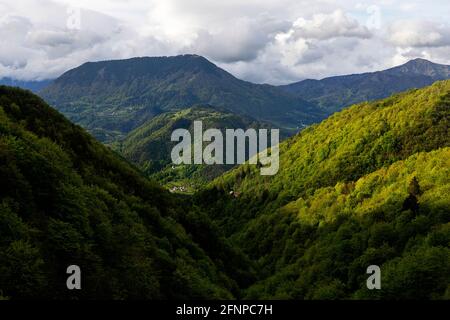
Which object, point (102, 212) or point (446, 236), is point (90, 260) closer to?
point (102, 212)

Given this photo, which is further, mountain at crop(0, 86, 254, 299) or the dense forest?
the dense forest

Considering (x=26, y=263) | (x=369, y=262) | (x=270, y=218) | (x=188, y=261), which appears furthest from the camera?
(x=270, y=218)

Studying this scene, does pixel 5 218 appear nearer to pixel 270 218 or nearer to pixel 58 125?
A: pixel 58 125

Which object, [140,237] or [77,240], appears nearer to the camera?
[77,240]

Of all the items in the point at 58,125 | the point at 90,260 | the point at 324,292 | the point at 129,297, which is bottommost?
the point at 324,292

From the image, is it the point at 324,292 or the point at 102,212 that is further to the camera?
the point at 324,292

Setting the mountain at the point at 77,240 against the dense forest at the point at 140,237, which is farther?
the dense forest at the point at 140,237

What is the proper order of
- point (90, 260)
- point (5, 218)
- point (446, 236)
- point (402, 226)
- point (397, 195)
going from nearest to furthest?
point (5, 218)
point (90, 260)
point (446, 236)
point (402, 226)
point (397, 195)

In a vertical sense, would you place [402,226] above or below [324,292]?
above

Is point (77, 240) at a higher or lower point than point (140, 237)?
higher
